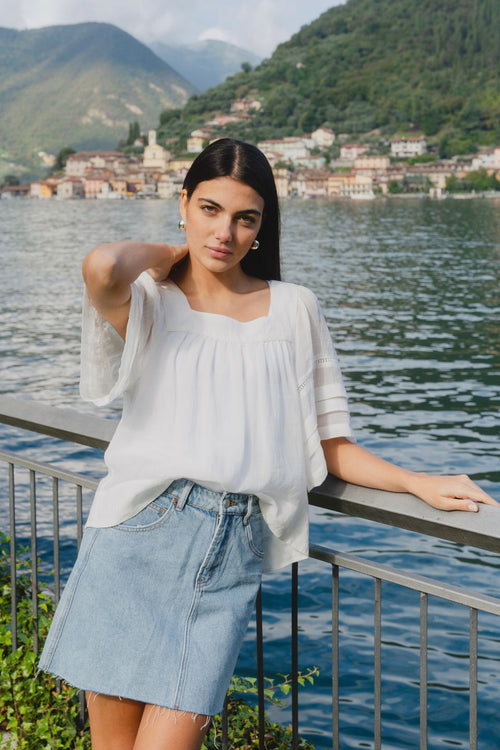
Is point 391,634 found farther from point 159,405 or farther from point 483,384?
point 483,384

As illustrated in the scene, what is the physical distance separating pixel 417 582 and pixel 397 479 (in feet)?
0.58

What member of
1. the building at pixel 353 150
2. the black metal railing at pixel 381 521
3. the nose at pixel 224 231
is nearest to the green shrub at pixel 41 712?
the black metal railing at pixel 381 521

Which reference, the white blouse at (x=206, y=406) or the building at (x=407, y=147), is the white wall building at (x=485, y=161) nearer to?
the building at (x=407, y=147)

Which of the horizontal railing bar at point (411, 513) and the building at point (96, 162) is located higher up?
the horizontal railing bar at point (411, 513)

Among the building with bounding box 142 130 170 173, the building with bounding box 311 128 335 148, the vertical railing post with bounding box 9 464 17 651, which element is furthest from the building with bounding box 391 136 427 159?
the vertical railing post with bounding box 9 464 17 651

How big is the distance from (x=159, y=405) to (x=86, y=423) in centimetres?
44

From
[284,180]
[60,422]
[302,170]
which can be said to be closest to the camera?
[60,422]

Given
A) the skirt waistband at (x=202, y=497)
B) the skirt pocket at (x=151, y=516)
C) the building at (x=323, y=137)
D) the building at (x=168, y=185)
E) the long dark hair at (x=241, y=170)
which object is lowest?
the building at (x=168, y=185)

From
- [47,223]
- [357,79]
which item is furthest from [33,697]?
[357,79]

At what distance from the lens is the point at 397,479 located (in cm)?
163

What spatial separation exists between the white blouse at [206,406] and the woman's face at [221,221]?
0.09 meters

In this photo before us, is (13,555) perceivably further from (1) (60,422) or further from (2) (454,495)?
(2) (454,495)

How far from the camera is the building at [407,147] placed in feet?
394

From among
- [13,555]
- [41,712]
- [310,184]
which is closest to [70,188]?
[310,184]
